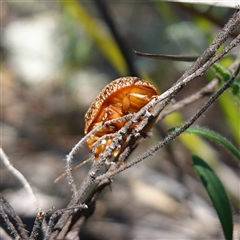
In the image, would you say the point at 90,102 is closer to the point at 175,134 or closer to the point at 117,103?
the point at 117,103

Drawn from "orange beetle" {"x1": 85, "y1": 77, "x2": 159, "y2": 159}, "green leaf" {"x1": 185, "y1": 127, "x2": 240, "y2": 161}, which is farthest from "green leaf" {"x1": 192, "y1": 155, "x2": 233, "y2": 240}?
"orange beetle" {"x1": 85, "y1": 77, "x2": 159, "y2": 159}

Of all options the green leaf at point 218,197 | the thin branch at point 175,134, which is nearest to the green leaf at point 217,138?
the green leaf at point 218,197

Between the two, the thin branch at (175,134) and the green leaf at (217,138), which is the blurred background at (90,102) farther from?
the thin branch at (175,134)

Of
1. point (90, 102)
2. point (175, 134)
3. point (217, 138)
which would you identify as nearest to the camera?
point (175, 134)

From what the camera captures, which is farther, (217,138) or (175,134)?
(217,138)

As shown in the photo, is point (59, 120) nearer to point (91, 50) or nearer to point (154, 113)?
point (91, 50)

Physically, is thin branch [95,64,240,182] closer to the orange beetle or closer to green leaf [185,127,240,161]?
the orange beetle

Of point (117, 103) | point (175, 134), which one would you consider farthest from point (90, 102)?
point (175, 134)
